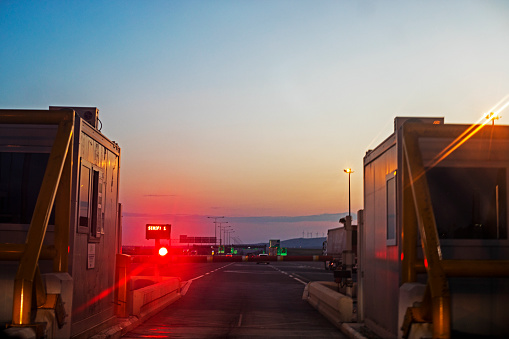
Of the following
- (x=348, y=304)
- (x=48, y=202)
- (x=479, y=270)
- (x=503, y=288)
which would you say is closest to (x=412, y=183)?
(x=479, y=270)

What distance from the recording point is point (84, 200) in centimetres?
1062

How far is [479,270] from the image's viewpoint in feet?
25.0

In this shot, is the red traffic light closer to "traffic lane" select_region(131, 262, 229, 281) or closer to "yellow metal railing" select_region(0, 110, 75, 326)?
"traffic lane" select_region(131, 262, 229, 281)

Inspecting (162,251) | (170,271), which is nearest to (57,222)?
(162,251)

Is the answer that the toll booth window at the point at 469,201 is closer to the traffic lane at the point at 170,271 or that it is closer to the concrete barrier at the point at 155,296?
the concrete barrier at the point at 155,296

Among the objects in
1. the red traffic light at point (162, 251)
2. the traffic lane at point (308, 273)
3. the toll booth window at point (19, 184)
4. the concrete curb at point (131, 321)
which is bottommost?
the traffic lane at point (308, 273)

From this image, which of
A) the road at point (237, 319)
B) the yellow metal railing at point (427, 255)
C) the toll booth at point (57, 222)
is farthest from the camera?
the road at point (237, 319)

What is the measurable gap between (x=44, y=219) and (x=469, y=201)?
272 inches

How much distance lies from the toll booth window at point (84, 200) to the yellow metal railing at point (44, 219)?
119 centimetres

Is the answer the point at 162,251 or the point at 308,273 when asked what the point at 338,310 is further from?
the point at 308,273

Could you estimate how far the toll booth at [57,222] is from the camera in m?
7.95

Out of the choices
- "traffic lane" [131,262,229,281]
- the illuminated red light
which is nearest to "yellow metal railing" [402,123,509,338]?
the illuminated red light

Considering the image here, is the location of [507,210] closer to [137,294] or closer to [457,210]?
[457,210]

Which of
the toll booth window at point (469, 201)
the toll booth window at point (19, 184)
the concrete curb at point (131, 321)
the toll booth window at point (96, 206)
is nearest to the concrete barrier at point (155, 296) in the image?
the concrete curb at point (131, 321)
